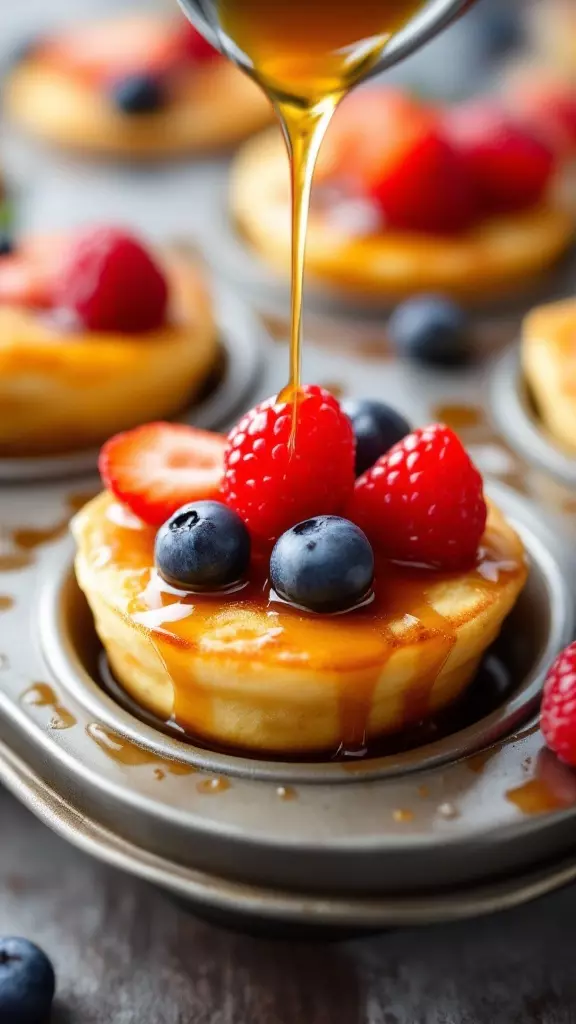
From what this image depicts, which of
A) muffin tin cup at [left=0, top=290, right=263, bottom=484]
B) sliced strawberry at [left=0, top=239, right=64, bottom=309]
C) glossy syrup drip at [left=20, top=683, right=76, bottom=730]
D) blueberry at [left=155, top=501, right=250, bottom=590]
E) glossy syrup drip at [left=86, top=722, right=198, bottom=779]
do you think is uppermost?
sliced strawberry at [left=0, top=239, right=64, bottom=309]

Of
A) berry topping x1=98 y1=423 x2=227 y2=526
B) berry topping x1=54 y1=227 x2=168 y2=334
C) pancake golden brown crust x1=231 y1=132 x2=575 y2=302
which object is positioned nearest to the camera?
berry topping x1=98 y1=423 x2=227 y2=526

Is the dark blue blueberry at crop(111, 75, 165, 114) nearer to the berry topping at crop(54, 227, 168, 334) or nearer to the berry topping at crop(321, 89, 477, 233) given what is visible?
the berry topping at crop(321, 89, 477, 233)

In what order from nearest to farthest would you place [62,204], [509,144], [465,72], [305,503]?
[305,503], [509,144], [62,204], [465,72]

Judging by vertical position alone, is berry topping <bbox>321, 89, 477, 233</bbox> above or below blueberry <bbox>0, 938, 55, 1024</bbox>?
above

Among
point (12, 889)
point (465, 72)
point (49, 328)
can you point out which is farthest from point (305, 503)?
point (465, 72)

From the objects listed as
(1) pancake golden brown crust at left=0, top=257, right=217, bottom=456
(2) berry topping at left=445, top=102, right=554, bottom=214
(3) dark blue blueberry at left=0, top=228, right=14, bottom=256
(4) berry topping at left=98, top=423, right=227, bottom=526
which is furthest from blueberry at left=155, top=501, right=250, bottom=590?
(2) berry topping at left=445, top=102, right=554, bottom=214

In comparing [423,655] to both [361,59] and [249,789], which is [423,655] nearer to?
[249,789]
